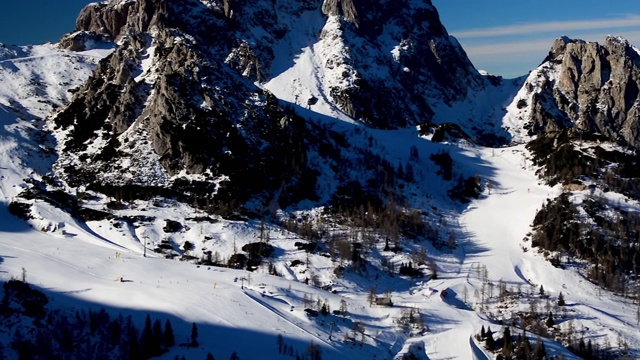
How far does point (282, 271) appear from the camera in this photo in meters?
184

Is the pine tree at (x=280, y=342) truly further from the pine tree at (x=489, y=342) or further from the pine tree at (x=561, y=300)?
the pine tree at (x=561, y=300)

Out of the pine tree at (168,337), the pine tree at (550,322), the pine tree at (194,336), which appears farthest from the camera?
the pine tree at (550,322)

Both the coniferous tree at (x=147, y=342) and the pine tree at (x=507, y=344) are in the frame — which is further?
the pine tree at (x=507, y=344)

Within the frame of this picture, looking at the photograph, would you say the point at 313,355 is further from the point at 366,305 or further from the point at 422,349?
the point at 366,305

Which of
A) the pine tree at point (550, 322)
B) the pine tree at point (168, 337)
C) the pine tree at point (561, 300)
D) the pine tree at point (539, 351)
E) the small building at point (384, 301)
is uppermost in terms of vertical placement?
the pine tree at point (561, 300)

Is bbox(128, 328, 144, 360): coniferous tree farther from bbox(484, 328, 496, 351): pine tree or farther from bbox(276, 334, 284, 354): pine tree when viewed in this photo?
bbox(484, 328, 496, 351): pine tree

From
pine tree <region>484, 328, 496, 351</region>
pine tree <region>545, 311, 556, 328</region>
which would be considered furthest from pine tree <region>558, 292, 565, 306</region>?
pine tree <region>484, 328, 496, 351</region>

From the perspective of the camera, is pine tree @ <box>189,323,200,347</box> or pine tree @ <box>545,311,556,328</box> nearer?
pine tree @ <box>189,323,200,347</box>

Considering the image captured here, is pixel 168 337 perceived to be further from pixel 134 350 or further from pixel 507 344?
pixel 507 344

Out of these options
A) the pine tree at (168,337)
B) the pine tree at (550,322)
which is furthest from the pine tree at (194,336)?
the pine tree at (550,322)

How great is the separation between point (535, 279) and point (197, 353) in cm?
11376

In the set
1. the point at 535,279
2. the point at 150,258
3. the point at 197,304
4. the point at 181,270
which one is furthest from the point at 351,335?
the point at 535,279

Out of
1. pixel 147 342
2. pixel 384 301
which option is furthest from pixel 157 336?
pixel 384 301

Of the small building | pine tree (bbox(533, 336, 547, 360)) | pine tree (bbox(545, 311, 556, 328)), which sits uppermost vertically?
the small building
